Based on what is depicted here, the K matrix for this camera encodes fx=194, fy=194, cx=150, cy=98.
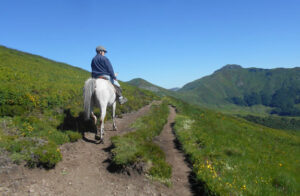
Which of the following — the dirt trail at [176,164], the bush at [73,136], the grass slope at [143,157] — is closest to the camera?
the dirt trail at [176,164]

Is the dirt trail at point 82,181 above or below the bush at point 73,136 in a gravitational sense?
below

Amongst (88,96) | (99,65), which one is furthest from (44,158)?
(99,65)

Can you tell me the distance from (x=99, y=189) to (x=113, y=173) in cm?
98

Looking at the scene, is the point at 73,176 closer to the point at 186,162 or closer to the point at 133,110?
the point at 186,162

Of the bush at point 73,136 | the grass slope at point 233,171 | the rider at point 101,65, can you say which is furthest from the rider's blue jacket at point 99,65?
the grass slope at point 233,171

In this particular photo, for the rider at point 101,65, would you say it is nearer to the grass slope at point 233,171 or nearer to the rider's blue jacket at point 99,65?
the rider's blue jacket at point 99,65

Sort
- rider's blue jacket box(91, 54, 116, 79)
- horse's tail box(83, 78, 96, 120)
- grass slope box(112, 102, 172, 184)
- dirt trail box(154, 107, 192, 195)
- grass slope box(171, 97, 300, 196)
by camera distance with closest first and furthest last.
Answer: grass slope box(171, 97, 300, 196) → dirt trail box(154, 107, 192, 195) → grass slope box(112, 102, 172, 184) → horse's tail box(83, 78, 96, 120) → rider's blue jacket box(91, 54, 116, 79)

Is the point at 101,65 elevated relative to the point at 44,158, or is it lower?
elevated

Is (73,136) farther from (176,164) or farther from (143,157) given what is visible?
(176,164)

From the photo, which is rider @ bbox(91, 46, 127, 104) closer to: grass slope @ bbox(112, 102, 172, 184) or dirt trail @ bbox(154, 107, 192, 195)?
grass slope @ bbox(112, 102, 172, 184)


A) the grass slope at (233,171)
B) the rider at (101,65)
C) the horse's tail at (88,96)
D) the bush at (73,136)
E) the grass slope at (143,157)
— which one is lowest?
the grass slope at (233,171)

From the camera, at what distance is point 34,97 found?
42.6 ft

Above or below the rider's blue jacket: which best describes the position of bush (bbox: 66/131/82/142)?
below


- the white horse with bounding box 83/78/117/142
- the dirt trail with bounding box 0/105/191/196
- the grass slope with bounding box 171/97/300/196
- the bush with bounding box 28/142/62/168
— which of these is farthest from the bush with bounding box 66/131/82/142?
the grass slope with bounding box 171/97/300/196
